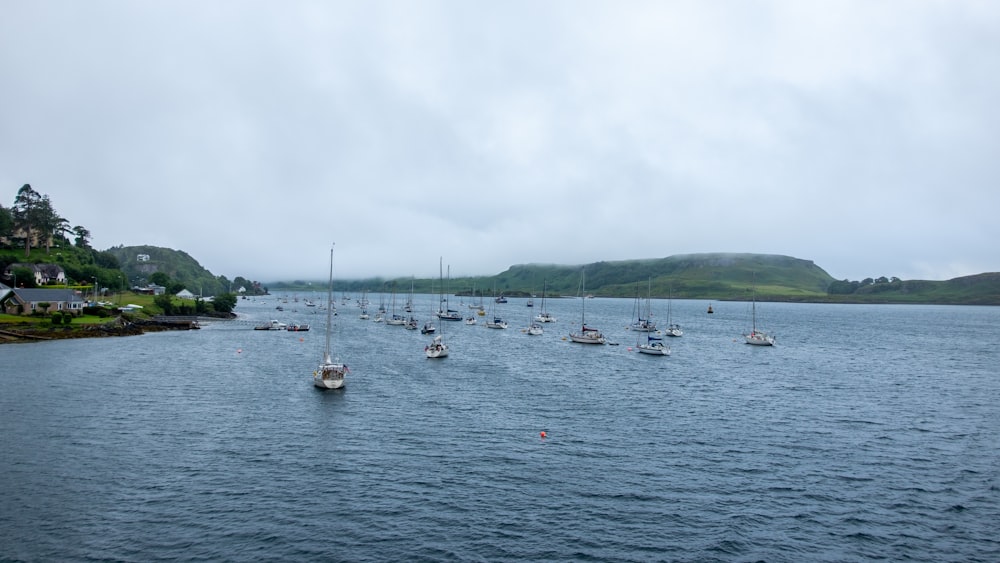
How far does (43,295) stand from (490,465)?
129 meters

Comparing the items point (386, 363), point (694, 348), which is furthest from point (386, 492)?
point (694, 348)

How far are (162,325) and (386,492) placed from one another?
416ft

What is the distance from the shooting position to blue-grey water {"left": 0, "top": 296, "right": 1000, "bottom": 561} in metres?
27.8

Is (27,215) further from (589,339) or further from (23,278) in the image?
(589,339)

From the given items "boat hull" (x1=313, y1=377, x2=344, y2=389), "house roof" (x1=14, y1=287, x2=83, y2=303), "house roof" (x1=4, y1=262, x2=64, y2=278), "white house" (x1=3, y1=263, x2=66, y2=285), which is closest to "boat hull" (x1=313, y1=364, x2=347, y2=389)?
"boat hull" (x1=313, y1=377, x2=344, y2=389)

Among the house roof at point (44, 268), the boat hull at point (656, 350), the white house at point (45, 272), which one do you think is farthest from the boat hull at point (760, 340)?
the house roof at point (44, 268)

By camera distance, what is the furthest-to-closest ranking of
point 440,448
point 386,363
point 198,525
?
1. point 386,363
2. point 440,448
3. point 198,525

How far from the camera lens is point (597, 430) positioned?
48156 millimetres

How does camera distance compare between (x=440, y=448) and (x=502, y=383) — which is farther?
(x=502, y=383)

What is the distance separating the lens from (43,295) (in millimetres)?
123375

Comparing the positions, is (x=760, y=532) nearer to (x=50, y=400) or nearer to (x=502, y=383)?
(x=502, y=383)

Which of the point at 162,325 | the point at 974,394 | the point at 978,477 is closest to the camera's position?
the point at 978,477

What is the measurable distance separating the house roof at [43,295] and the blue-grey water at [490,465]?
54.5 metres

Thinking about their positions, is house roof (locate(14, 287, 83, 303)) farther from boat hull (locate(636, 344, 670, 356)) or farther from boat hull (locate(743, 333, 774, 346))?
boat hull (locate(743, 333, 774, 346))
